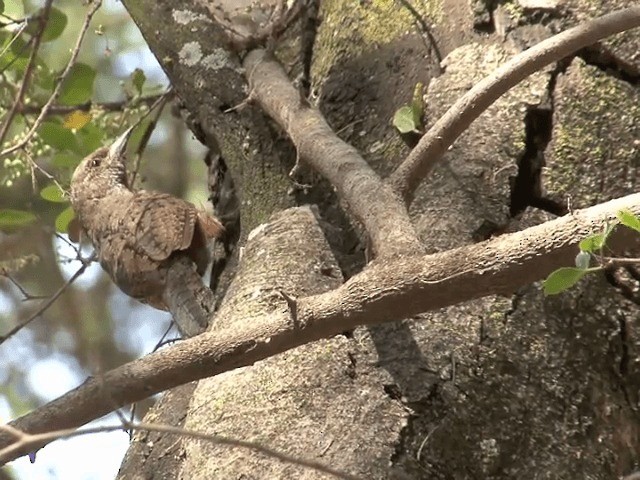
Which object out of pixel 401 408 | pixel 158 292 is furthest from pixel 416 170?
pixel 158 292

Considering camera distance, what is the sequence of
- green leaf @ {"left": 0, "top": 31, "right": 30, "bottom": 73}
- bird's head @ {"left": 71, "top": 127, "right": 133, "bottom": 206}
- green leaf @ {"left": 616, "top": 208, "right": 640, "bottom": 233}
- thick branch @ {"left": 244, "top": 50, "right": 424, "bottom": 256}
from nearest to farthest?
1. green leaf @ {"left": 616, "top": 208, "right": 640, "bottom": 233}
2. thick branch @ {"left": 244, "top": 50, "right": 424, "bottom": 256}
3. green leaf @ {"left": 0, "top": 31, "right": 30, "bottom": 73}
4. bird's head @ {"left": 71, "top": 127, "right": 133, "bottom": 206}

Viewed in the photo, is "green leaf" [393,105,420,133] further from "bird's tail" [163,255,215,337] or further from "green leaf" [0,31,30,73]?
"green leaf" [0,31,30,73]

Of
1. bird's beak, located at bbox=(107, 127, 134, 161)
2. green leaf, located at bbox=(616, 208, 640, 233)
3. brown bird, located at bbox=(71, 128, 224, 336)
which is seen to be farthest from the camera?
bird's beak, located at bbox=(107, 127, 134, 161)

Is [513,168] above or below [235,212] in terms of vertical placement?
below

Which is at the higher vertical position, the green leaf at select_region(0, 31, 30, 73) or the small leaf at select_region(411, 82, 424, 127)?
the green leaf at select_region(0, 31, 30, 73)

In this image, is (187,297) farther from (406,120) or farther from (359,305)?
(359,305)

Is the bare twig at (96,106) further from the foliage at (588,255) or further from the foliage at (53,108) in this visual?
the foliage at (588,255)

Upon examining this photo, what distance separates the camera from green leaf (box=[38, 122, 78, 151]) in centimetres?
271

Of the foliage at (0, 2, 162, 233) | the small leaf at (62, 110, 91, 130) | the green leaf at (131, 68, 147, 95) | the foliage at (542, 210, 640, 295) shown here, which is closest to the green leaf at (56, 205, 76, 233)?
the foliage at (0, 2, 162, 233)

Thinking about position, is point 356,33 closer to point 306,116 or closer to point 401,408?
point 306,116

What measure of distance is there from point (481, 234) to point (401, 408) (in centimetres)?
35

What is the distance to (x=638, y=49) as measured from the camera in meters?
1.75

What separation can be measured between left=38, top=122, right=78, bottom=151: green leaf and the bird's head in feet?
2.14

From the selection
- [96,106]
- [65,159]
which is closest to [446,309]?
[65,159]
